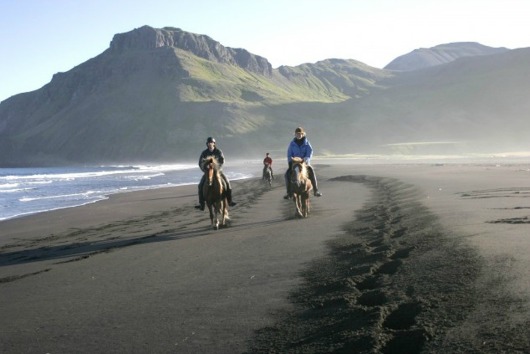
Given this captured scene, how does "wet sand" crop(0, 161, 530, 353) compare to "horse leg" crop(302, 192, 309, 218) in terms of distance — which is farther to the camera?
"horse leg" crop(302, 192, 309, 218)

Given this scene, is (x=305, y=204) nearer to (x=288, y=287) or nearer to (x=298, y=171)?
(x=298, y=171)

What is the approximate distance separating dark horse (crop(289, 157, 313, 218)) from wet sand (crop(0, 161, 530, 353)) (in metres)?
1.24

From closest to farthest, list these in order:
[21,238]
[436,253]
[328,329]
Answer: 1. [328,329]
2. [436,253]
3. [21,238]

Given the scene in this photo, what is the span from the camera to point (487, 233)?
962 centimetres

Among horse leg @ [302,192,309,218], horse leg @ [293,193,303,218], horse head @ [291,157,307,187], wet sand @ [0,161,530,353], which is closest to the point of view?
wet sand @ [0,161,530,353]

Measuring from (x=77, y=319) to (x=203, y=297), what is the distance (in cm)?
153

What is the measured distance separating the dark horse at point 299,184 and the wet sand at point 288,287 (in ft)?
4.06

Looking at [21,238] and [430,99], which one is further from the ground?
[430,99]

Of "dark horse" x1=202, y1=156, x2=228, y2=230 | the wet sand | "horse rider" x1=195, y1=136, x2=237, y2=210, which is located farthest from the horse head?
"dark horse" x1=202, y1=156, x2=228, y2=230

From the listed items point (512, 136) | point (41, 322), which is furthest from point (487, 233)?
point (512, 136)

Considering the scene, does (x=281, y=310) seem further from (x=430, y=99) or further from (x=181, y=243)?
(x=430, y=99)

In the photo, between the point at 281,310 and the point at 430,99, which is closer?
the point at 281,310

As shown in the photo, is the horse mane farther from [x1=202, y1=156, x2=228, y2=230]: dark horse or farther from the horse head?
[x1=202, y1=156, x2=228, y2=230]: dark horse

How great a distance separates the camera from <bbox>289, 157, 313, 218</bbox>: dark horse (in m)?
15.6
